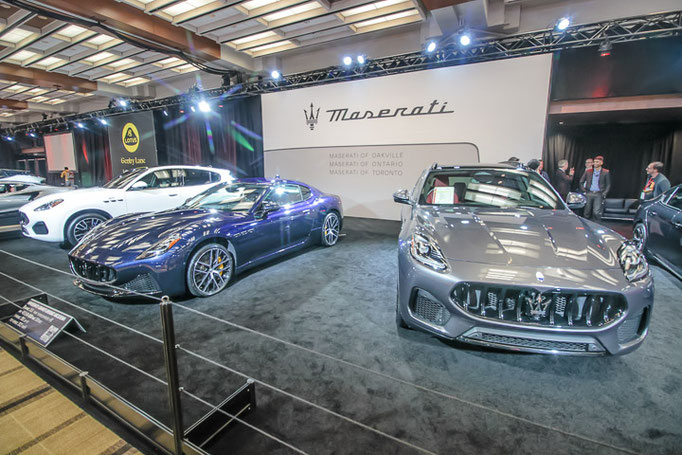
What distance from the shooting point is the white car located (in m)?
4.61

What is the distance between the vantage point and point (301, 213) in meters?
4.31

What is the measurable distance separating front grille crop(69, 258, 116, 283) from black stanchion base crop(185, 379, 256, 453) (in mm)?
1737

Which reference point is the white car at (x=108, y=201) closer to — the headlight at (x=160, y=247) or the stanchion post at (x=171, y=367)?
the headlight at (x=160, y=247)

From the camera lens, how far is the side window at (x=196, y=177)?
6133mm

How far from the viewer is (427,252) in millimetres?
2051

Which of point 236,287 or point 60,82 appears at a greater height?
point 60,82

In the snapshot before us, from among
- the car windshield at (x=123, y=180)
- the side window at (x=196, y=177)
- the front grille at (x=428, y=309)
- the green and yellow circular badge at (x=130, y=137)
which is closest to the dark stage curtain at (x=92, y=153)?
the green and yellow circular badge at (x=130, y=137)

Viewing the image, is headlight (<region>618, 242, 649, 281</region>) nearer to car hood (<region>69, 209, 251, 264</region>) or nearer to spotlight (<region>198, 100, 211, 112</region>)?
car hood (<region>69, 209, 251, 264</region>)

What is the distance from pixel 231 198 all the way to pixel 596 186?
6.72 meters

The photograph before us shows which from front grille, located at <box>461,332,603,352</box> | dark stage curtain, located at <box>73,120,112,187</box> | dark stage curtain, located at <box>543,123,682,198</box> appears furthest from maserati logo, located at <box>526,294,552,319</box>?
dark stage curtain, located at <box>73,120,112,187</box>

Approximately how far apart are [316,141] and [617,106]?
254 inches

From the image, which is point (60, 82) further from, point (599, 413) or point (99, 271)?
point (599, 413)

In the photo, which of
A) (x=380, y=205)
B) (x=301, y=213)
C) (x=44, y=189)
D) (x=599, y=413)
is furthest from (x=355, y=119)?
(x=599, y=413)

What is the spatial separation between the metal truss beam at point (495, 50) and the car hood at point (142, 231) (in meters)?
5.33
